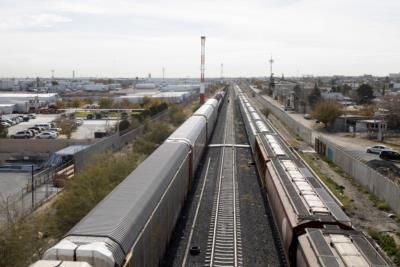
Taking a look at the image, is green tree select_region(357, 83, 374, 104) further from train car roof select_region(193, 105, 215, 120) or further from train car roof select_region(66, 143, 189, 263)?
train car roof select_region(66, 143, 189, 263)

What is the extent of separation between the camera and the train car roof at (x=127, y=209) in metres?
8.35

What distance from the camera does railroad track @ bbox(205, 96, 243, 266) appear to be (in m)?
13.6

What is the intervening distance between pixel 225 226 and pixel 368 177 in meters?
10.5

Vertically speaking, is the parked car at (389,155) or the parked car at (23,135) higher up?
the parked car at (389,155)

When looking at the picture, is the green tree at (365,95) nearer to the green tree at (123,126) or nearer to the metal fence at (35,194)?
the green tree at (123,126)

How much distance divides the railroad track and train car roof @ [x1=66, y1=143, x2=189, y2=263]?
265 cm

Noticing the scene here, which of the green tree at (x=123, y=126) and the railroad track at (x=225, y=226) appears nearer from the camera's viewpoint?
the railroad track at (x=225, y=226)

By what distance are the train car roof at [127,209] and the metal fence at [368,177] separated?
10270 millimetres

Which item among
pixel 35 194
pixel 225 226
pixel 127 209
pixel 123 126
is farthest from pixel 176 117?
pixel 127 209

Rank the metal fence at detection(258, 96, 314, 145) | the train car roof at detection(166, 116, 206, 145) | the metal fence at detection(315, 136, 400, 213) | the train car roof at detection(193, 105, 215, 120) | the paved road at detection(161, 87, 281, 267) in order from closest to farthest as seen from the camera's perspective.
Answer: the paved road at detection(161, 87, 281, 267) → the metal fence at detection(315, 136, 400, 213) → the train car roof at detection(166, 116, 206, 145) → the train car roof at detection(193, 105, 215, 120) → the metal fence at detection(258, 96, 314, 145)

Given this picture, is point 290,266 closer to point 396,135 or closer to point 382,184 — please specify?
point 382,184

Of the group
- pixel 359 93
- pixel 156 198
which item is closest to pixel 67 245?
pixel 156 198

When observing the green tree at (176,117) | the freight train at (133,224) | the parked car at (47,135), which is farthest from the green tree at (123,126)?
the freight train at (133,224)

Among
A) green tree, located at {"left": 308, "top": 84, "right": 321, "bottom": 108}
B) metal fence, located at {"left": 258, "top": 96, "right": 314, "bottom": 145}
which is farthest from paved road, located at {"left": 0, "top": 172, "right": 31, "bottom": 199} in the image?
green tree, located at {"left": 308, "top": 84, "right": 321, "bottom": 108}
